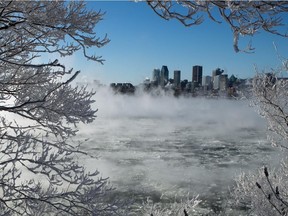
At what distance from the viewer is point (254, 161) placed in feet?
179

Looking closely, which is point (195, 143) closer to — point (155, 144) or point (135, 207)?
point (155, 144)

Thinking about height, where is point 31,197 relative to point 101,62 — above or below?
below

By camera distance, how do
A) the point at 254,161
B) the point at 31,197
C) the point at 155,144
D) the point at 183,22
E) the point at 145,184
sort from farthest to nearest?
the point at 155,144 → the point at 254,161 → the point at 145,184 → the point at 31,197 → the point at 183,22

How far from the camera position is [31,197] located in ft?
14.4

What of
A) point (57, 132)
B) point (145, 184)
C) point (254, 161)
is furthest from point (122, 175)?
point (57, 132)

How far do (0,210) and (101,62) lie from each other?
2.40 m

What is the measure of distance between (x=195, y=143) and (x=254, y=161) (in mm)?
27937

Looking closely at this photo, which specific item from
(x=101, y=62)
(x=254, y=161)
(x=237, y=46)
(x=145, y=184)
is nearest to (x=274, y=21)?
(x=237, y=46)

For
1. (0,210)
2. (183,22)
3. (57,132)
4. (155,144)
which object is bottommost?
(155,144)

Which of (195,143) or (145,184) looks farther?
(195,143)

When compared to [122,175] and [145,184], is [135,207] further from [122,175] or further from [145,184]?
[122,175]

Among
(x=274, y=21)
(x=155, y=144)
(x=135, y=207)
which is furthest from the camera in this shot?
(x=155, y=144)

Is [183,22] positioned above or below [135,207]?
above

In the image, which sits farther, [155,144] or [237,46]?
[155,144]
